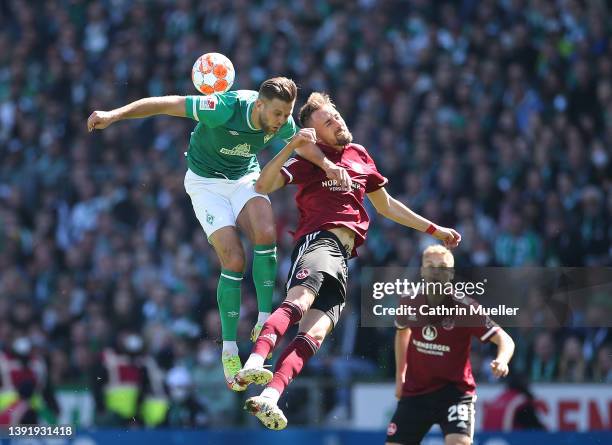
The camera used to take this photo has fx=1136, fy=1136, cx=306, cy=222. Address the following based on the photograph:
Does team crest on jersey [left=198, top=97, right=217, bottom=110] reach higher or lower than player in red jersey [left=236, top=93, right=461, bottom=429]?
higher

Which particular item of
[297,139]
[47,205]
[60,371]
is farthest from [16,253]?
[297,139]

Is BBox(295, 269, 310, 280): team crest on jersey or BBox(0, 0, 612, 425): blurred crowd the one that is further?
BBox(0, 0, 612, 425): blurred crowd

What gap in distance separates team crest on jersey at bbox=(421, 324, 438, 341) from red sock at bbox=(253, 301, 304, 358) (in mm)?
1788

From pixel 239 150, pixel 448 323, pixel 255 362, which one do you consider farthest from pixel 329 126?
pixel 448 323

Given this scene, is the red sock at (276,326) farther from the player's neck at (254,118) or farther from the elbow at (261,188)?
the player's neck at (254,118)

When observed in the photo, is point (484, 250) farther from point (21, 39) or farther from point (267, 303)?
point (21, 39)

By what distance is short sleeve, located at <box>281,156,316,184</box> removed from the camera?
7.32m

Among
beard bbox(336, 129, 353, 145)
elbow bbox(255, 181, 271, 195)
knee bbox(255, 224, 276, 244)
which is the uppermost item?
beard bbox(336, 129, 353, 145)

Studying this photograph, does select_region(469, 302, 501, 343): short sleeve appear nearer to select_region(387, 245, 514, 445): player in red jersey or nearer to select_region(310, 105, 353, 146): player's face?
select_region(387, 245, 514, 445): player in red jersey

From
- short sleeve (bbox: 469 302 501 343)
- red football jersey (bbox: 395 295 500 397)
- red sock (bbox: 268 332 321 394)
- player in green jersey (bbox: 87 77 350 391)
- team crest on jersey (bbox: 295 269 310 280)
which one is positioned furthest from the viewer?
red football jersey (bbox: 395 295 500 397)

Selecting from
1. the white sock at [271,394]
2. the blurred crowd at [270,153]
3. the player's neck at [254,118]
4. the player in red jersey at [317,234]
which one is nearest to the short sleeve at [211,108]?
the player's neck at [254,118]

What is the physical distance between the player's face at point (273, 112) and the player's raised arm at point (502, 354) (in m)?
2.16

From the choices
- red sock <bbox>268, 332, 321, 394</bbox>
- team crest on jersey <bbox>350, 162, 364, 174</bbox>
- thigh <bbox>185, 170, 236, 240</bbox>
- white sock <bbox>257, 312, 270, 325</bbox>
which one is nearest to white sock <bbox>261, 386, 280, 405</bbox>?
red sock <bbox>268, 332, 321, 394</bbox>

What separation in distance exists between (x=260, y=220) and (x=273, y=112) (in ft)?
2.63
